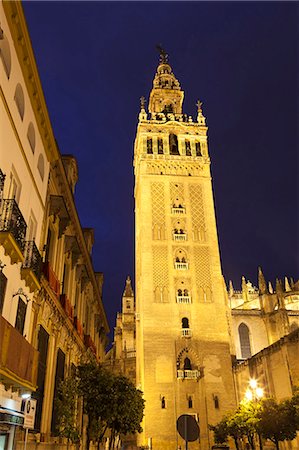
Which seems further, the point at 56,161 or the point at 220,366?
the point at 220,366

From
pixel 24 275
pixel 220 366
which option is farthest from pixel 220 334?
pixel 24 275

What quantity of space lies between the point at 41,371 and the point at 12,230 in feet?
19.1

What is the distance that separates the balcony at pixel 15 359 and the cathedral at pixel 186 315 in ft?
65.9

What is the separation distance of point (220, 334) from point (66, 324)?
82.3ft

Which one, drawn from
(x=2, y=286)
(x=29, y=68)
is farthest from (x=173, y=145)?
(x=2, y=286)

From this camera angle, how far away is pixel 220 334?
39.4 meters

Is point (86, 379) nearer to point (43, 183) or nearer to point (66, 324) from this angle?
point (66, 324)

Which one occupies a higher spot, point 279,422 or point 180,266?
point 180,266

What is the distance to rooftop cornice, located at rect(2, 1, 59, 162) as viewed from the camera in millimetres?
10969

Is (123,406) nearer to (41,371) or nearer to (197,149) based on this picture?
(41,371)

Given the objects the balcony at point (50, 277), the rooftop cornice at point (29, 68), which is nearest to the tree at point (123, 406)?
the balcony at point (50, 277)

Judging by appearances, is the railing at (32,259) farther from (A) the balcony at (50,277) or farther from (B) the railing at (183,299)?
→ (B) the railing at (183,299)

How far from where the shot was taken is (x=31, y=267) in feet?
39.5

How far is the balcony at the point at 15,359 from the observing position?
924cm
